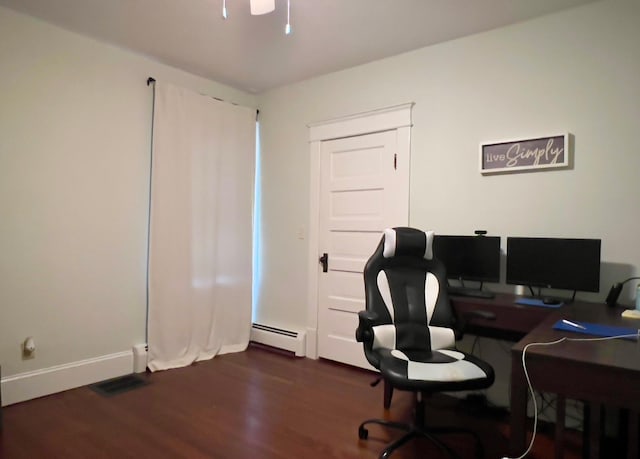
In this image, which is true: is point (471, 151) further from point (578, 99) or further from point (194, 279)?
point (194, 279)

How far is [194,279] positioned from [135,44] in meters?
2.04

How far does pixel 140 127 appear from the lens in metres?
3.32

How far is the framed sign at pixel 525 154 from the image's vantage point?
2.48 metres

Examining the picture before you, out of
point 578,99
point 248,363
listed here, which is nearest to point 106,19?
point 248,363

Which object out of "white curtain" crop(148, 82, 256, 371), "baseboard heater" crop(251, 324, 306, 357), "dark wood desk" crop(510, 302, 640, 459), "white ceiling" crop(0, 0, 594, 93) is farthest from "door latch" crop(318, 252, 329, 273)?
"dark wood desk" crop(510, 302, 640, 459)

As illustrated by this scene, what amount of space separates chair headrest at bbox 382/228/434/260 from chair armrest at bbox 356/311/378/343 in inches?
17.0

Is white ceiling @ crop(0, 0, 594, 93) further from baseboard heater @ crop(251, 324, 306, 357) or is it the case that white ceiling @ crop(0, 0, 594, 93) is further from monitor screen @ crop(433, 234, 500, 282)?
baseboard heater @ crop(251, 324, 306, 357)

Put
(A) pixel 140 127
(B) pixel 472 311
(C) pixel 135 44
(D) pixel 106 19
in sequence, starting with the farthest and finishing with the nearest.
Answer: (A) pixel 140 127
(C) pixel 135 44
(D) pixel 106 19
(B) pixel 472 311

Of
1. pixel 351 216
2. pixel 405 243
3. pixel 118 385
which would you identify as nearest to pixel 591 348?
pixel 405 243

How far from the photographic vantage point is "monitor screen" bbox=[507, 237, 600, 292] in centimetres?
225

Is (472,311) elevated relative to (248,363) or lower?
elevated

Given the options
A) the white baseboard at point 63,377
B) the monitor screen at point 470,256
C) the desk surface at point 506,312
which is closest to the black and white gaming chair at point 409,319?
the desk surface at point 506,312

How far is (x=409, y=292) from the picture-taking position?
2.46m

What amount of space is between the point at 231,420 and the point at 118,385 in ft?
3.63
